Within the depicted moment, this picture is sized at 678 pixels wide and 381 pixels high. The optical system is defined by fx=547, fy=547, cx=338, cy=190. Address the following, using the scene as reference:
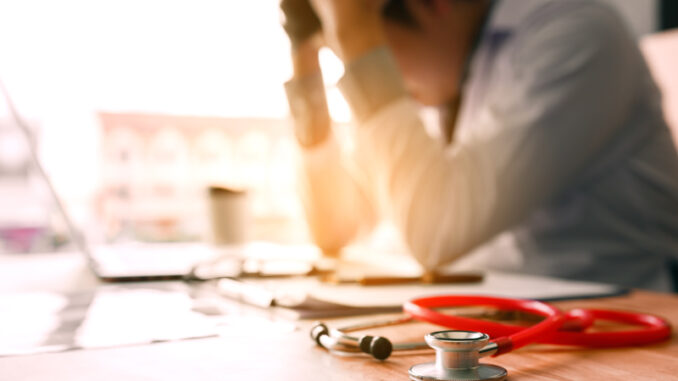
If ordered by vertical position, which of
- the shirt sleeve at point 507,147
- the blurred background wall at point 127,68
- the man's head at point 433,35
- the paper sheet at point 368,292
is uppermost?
the blurred background wall at point 127,68

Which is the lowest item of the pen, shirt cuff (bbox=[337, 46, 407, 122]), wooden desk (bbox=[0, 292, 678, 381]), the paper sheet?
wooden desk (bbox=[0, 292, 678, 381])

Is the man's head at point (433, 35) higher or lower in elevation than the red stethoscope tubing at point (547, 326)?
higher

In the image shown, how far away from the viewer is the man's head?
1197 millimetres

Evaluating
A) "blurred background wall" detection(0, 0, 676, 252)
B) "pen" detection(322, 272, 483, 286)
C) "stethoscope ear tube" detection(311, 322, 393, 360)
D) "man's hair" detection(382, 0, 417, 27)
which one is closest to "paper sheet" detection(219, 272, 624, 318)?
"pen" detection(322, 272, 483, 286)

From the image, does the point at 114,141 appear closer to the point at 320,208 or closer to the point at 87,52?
the point at 87,52

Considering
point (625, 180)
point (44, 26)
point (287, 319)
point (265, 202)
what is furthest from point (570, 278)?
point (265, 202)

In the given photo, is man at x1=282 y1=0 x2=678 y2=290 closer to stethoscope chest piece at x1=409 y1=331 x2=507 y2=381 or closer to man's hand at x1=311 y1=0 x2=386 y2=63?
man's hand at x1=311 y1=0 x2=386 y2=63

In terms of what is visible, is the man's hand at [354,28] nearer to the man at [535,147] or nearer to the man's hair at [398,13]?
the man at [535,147]

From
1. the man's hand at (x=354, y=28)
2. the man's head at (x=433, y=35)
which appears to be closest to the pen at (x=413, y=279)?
the man's hand at (x=354, y=28)

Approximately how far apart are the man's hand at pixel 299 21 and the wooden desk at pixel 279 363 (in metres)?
0.99

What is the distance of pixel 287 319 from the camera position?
45cm

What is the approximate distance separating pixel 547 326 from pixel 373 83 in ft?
2.20

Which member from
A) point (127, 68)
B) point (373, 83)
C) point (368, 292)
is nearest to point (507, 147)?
point (373, 83)

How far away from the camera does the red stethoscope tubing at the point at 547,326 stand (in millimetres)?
316
